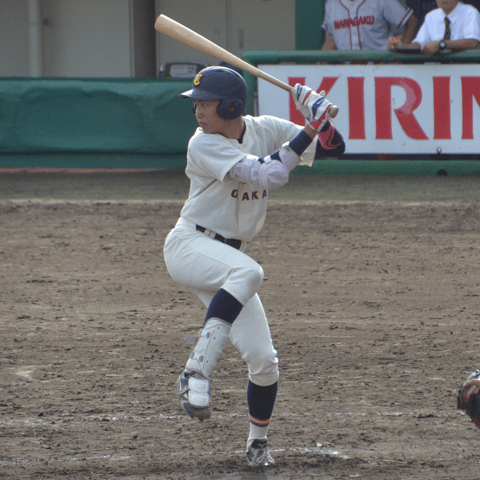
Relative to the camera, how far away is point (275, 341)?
5027 millimetres

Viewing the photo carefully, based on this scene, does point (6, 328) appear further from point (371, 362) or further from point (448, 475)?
point (448, 475)

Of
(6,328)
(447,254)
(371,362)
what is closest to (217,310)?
(371,362)

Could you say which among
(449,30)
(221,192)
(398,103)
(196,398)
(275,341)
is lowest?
(275,341)

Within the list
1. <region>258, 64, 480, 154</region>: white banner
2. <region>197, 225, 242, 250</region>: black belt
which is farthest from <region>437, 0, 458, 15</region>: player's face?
<region>197, 225, 242, 250</region>: black belt

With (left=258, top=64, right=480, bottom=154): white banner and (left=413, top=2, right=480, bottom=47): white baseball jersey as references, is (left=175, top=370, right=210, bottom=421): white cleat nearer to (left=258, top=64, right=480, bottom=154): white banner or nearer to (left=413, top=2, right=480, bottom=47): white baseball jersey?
(left=258, top=64, right=480, bottom=154): white banner

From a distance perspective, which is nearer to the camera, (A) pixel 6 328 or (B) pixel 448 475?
(B) pixel 448 475

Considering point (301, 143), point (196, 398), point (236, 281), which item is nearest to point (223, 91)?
point (301, 143)

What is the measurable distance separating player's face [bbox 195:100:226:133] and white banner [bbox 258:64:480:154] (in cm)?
642

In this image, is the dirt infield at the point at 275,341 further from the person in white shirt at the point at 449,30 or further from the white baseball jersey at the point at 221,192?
the person in white shirt at the point at 449,30

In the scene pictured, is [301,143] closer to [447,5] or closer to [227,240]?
[227,240]

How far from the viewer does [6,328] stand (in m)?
5.32

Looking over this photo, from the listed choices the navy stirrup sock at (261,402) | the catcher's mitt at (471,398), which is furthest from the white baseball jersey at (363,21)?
the catcher's mitt at (471,398)

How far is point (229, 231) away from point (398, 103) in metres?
6.61

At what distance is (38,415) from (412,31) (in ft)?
24.8
